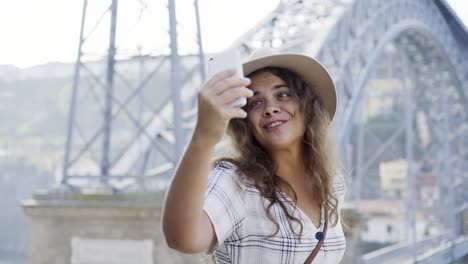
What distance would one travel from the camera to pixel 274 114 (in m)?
1.41

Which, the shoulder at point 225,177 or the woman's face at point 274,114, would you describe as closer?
the shoulder at point 225,177

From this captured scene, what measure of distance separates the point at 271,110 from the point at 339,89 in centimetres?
845

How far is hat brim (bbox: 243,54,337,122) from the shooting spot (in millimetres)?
1462

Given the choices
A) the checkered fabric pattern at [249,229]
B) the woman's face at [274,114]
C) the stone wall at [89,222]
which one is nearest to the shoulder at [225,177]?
the checkered fabric pattern at [249,229]

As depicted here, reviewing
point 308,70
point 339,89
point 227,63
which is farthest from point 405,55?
point 227,63

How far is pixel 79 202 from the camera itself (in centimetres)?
506

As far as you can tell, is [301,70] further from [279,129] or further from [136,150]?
[136,150]

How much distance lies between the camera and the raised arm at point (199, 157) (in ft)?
3.52

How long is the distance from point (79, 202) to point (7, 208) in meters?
26.8

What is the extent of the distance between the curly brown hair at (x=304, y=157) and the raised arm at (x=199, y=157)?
233 mm

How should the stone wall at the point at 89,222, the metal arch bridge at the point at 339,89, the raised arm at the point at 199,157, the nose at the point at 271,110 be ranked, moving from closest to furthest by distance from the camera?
the raised arm at the point at 199,157 < the nose at the point at 271,110 < the stone wall at the point at 89,222 < the metal arch bridge at the point at 339,89

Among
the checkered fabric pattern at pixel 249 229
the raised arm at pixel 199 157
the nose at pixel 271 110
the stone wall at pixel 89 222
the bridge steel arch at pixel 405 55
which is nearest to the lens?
the raised arm at pixel 199 157

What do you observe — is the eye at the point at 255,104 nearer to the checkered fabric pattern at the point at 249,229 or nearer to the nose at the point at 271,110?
the nose at the point at 271,110

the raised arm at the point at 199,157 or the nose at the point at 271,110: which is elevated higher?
the nose at the point at 271,110
